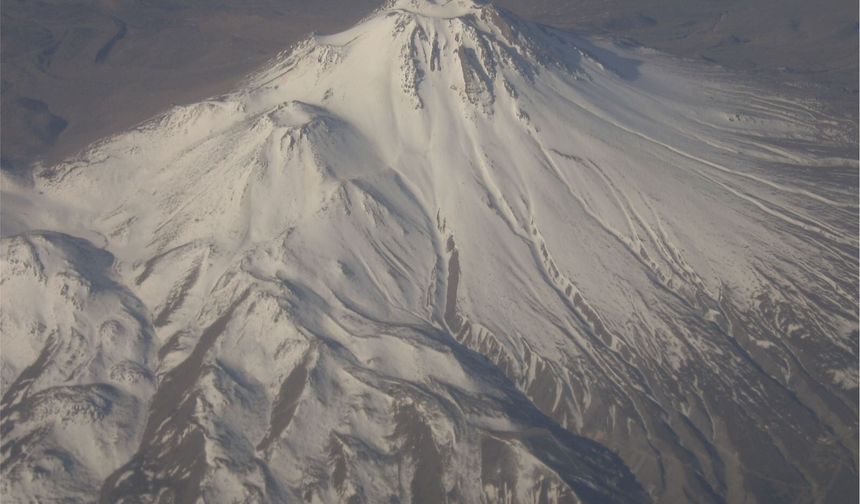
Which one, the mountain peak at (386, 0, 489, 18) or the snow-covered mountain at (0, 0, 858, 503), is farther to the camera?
the mountain peak at (386, 0, 489, 18)

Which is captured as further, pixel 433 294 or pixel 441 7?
pixel 441 7

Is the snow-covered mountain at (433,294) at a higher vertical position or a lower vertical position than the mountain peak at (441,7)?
lower

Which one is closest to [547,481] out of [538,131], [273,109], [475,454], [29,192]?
[475,454]

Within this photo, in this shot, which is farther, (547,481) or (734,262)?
(734,262)

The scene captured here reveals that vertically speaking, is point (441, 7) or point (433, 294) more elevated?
point (441, 7)

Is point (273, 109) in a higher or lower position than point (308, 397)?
higher

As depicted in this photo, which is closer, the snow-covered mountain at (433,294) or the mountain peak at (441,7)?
the snow-covered mountain at (433,294)

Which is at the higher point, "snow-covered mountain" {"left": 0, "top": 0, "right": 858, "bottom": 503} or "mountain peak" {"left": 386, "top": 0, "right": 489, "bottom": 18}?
"mountain peak" {"left": 386, "top": 0, "right": 489, "bottom": 18}

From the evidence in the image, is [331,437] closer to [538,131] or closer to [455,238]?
[455,238]
